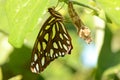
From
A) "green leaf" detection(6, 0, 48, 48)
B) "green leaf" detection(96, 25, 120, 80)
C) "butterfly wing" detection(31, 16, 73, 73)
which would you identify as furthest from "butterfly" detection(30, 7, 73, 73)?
"green leaf" detection(96, 25, 120, 80)

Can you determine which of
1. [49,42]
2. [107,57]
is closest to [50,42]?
[49,42]

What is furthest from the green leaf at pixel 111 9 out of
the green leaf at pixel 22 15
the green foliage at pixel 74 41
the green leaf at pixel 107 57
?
the green leaf at pixel 107 57

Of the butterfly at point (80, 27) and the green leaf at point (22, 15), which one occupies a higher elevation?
the green leaf at point (22, 15)

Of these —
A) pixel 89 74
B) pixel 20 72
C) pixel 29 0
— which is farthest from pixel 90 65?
pixel 29 0

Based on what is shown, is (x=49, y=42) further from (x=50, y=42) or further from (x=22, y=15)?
(x=22, y=15)

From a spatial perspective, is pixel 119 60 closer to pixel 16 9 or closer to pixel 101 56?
pixel 101 56

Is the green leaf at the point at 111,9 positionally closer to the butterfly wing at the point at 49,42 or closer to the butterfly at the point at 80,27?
the butterfly at the point at 80,27

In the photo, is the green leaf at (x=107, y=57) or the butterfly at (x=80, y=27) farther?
the green leaf at (x=107, y=57)
